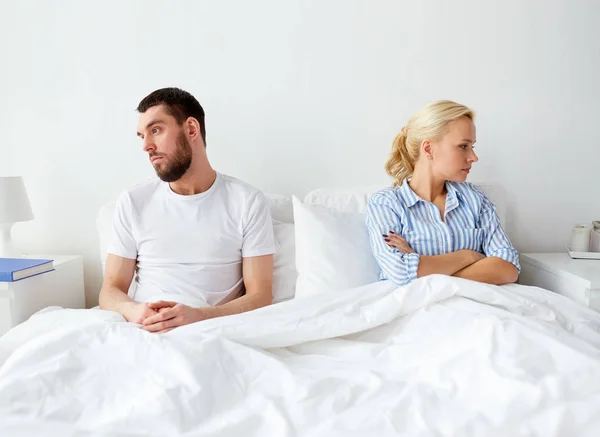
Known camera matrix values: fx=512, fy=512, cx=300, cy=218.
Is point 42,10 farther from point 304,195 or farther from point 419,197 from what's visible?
point 419,197

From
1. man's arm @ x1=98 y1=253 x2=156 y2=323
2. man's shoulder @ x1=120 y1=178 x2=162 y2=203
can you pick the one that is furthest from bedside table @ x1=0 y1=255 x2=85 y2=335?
man's shoulder @ x1=120 y1=178 x2=162 y2=203

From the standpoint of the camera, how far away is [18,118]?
226 cm

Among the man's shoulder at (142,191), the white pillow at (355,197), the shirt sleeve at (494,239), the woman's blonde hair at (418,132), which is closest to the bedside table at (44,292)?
the man's shoulder at (142,191)

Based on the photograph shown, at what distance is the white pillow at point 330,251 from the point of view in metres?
1.67

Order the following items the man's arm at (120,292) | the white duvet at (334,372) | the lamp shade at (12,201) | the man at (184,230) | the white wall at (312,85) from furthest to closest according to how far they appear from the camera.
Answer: the white wall at (312,85), the lamp shade at (12,201), the man at (184,230), the man's arm at (120,292), the white duvet at (334,372)

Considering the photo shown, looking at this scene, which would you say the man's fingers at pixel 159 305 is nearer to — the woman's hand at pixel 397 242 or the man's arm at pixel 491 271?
the woman's hand at pixel 397 242

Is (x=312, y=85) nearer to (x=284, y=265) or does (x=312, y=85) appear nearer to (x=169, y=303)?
(x=284, y=265)

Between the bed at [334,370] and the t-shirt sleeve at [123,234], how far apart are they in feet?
0.93

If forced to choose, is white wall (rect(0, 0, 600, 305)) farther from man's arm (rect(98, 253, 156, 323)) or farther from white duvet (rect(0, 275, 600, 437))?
white duvet (rect(0, 275, 600, 437))

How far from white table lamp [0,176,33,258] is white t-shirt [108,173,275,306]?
0.51 meters

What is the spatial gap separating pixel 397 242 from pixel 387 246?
0.12 ft

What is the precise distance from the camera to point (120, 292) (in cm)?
167

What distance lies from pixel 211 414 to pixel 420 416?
0.39 m

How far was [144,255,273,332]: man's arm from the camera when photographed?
141 cm
